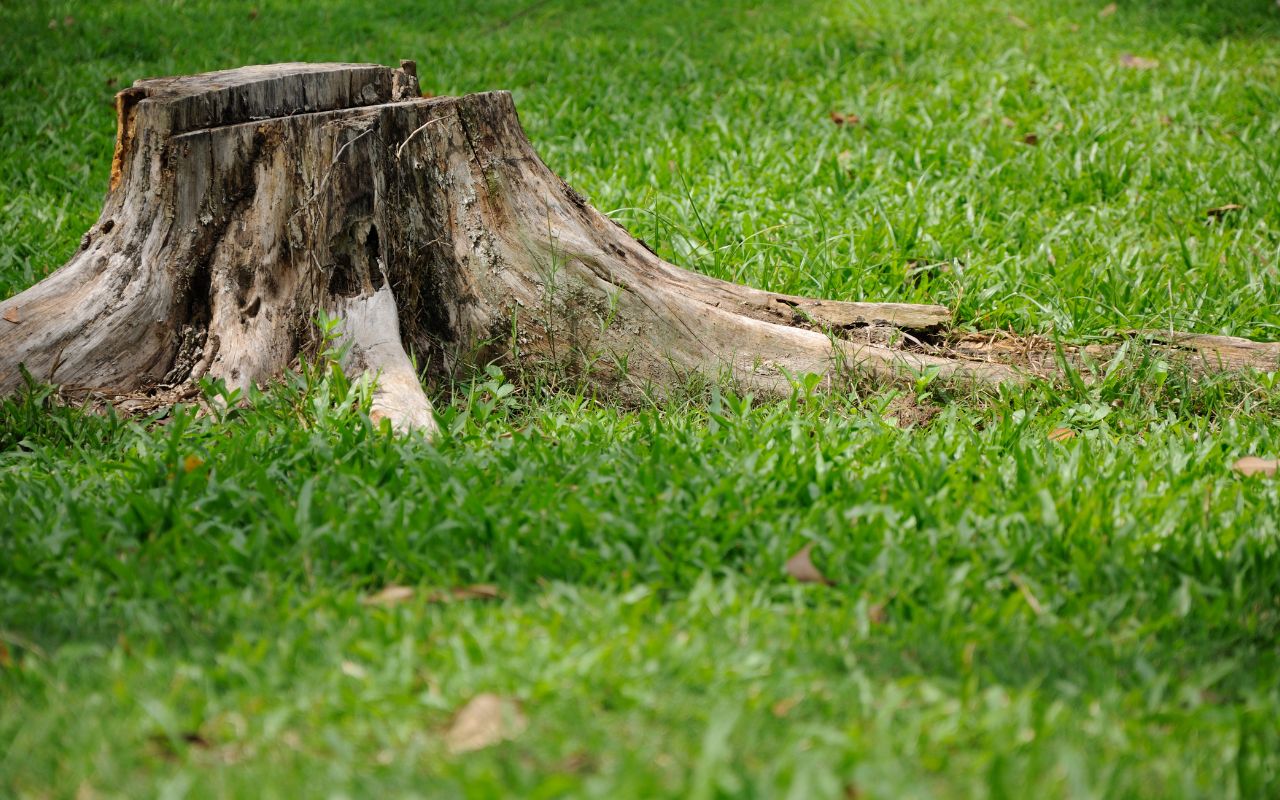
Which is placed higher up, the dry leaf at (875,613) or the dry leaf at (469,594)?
the dry leaf at (469,594)

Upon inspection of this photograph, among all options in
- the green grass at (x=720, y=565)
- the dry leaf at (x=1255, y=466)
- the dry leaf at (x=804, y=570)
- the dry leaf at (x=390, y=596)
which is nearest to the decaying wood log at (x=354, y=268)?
the green grass at (x=720, y=565)

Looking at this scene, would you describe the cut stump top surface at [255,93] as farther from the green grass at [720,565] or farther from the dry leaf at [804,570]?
the dry leaf at [804,570]

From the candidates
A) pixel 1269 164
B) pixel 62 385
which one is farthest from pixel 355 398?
pixel 1269 164

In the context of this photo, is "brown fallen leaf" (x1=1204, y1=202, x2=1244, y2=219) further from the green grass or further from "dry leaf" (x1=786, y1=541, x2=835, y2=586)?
"dry leaf" (x1=786, y1=541, x2=835, y2=586)

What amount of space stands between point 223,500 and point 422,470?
0.43m

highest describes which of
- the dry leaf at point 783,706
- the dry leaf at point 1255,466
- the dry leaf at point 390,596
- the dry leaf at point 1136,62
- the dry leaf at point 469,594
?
the dry leaf at point 1136,62

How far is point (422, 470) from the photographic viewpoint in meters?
2.46

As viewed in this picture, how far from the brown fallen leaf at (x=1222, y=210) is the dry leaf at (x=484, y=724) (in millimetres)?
4153

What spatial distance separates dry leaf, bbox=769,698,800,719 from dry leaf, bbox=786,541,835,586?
0.42m

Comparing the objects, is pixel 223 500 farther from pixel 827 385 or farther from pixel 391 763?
pixel 827 385

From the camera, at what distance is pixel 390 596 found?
2.00 m

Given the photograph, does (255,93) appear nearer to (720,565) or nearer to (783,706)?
(720,565)

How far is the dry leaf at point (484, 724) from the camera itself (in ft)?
5.16

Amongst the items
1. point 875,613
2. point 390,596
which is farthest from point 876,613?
point 390,596
